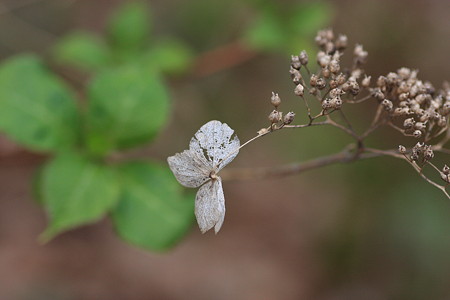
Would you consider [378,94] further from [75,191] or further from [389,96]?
[75,191]

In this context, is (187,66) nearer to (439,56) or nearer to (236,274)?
(236,274)

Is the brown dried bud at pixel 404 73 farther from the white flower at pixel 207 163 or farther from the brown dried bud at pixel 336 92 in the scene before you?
the white flower at pixel 207 163

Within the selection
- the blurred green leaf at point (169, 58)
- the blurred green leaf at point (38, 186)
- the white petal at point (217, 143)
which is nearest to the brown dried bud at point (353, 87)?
the white petal at point (217, 143)

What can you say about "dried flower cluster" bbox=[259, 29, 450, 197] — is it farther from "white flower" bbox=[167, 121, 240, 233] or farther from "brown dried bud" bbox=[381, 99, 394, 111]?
"white flower" bbox=[167, 121, 240, 233]

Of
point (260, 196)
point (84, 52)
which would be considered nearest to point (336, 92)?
point (84, 52)

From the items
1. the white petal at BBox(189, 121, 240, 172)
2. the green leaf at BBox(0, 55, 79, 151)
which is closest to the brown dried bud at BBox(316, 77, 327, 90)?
the white petal at BBox(189, 121, 240, 172)

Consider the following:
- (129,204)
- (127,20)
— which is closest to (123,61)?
(127,20)
